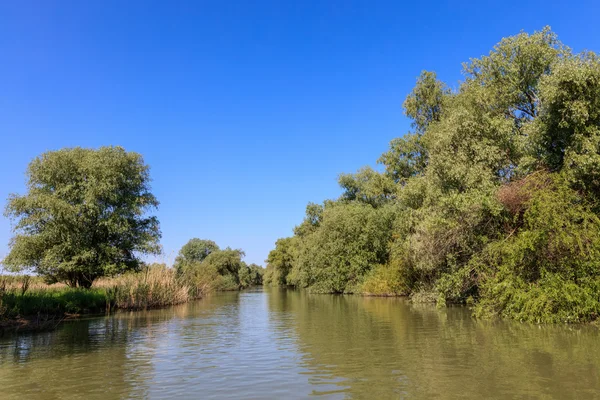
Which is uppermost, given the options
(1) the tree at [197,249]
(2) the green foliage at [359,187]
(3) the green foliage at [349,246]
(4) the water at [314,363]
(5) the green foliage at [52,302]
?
(2) the green foliage at [359,187]

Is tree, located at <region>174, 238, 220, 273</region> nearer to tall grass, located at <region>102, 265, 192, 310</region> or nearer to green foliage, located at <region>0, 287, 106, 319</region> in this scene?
tall grass, located at <region>102, 265, 192, 310</region>

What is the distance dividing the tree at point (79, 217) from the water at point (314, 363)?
70.2 feet

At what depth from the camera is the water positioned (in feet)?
28.8

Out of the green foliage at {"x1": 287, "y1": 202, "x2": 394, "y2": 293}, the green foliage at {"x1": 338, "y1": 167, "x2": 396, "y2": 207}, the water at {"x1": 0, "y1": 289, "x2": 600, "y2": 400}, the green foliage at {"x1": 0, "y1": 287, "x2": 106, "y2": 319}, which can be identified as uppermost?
the green foliage at {"x1": 338, "y1": 167, "x2": 396, "y2": 207}

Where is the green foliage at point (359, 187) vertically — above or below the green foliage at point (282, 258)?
above

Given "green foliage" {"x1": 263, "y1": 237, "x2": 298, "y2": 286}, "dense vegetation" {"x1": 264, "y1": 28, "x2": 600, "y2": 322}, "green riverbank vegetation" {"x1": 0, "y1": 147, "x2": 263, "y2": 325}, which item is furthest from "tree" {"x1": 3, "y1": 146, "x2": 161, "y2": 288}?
"green foliage" {"x1": 263, "y1": 237, "x2": 298, "y2": 286}

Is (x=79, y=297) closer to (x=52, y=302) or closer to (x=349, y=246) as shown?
(x=52, y=302)

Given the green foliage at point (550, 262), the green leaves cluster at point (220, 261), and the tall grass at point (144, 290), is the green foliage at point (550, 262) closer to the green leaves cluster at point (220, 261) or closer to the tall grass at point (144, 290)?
the tall grass at point (144, 290)

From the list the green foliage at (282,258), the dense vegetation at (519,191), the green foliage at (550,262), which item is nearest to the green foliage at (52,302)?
the dense vegetation at (519,191)

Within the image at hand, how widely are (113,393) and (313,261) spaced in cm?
5060

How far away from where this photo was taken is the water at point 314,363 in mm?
8781

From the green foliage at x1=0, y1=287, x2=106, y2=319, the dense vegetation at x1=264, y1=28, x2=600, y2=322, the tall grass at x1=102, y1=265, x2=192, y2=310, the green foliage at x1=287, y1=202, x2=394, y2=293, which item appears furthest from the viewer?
the green foliage at x1=287, y1=202, x2=394, y2=293

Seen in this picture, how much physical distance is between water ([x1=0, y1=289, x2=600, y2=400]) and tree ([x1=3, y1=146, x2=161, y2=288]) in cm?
2138

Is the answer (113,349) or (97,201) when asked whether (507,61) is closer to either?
(113,349)
